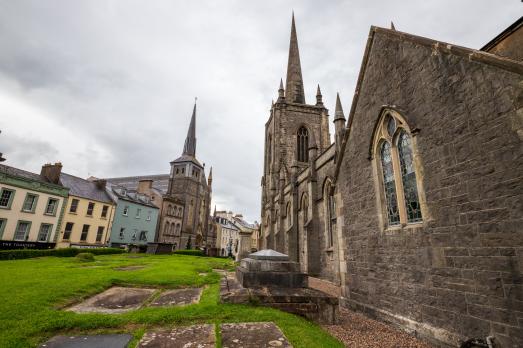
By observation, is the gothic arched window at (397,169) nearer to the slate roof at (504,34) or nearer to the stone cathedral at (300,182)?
the slate roof at (504,34)

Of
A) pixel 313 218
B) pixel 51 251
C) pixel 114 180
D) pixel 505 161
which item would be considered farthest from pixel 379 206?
pixel 114 180

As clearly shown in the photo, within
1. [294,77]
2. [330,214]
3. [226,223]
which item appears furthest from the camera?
[226,223]

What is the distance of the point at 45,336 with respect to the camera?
346 centimetres

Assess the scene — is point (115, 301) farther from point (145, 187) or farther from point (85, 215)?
point (145, 187)

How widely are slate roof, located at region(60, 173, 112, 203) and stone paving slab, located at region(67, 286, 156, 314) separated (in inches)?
1075

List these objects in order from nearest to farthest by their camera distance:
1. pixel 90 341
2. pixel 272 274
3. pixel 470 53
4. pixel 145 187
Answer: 1. pixel 90 341
2. pixel 470 53
3. pixel 272 274
4. pixel 145 187

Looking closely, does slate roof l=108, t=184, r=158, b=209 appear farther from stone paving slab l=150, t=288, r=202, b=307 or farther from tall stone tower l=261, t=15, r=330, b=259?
stone paving slab l=150, t=288, r=202, b=307

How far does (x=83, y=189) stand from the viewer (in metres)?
30.3

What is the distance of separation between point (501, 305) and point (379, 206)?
10.7ft

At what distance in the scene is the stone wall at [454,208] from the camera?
386 cm

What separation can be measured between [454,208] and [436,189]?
54cm

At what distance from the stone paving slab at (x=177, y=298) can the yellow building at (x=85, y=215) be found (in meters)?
27.1

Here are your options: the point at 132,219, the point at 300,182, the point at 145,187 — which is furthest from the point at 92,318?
the point at 145,187

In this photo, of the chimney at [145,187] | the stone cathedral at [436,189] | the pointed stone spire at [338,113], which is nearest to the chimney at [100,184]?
the chimney at [145,187]
